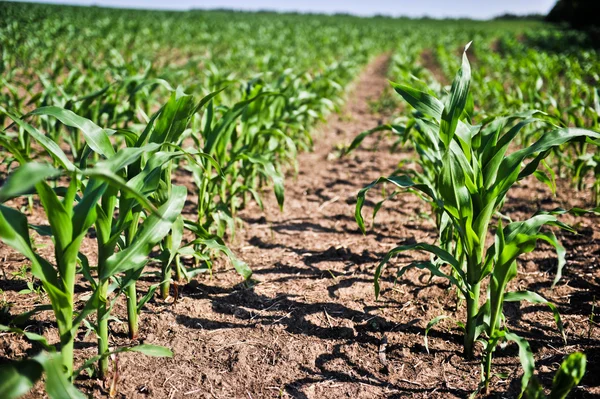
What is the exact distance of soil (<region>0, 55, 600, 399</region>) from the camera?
2.00 metres

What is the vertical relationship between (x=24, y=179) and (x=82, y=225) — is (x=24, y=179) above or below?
above

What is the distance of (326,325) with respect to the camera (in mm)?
2404

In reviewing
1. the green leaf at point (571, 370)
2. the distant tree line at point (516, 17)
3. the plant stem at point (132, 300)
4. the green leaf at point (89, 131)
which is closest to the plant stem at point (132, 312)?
the plant stem at point (132, 300)

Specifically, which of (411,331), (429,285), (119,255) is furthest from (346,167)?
(119,255)

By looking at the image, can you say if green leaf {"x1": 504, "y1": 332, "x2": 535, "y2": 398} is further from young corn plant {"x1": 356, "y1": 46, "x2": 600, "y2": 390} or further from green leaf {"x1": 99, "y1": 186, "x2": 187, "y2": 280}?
green leaf {"x1": 99, "y1": 186, "x2": 187, "y2": 280}

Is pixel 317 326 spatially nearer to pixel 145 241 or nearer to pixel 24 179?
pixel 145 241

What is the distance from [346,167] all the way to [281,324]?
125 inches

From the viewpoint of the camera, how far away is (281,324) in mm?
2406

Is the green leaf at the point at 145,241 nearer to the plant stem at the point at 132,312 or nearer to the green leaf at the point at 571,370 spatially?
the plant stem at the point at 132,312

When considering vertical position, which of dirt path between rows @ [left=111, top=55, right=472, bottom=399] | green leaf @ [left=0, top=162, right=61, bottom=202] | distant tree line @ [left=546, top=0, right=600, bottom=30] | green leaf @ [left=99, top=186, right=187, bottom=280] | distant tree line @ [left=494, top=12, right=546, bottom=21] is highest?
distant tree line @ [left=494, top=12, right=546, bottom=21]

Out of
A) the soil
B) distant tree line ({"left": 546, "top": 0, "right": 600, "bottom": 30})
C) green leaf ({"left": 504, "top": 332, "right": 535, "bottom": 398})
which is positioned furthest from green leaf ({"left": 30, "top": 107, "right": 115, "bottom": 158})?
distant tree line ({"left": 546, "top": 0, "right": 600, "bottom": 30})

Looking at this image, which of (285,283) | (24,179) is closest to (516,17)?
(285,283)

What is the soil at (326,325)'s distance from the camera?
78.9 inches

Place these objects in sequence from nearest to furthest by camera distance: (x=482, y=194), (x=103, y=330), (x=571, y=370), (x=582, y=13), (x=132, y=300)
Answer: (x=571, y=370), (x=103, y=330), (x=482, y=194), (x=132, y=300), (x=582, y=13)
